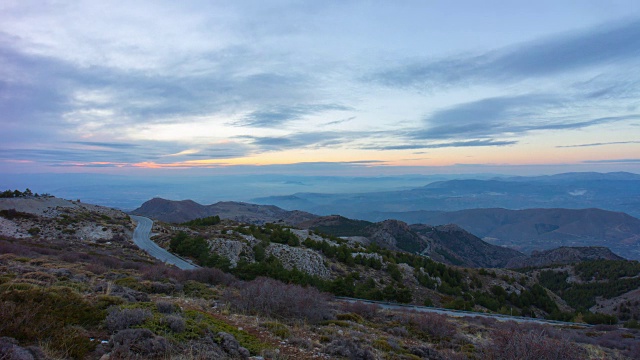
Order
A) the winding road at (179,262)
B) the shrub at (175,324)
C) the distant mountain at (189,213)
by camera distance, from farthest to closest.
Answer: the distant mountain at (189,213) → the winding road at (179,262) → the shrub at (175,324)

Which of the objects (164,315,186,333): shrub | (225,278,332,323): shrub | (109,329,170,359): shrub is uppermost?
(109,329,170,359): shrub

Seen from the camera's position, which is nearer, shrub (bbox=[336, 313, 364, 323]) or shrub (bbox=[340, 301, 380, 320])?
shrub (bbox=[336, 313, 364, 323])

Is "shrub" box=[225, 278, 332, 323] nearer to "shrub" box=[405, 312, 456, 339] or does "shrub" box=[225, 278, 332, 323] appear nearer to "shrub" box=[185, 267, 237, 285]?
"shrub" box=[405, 312, 456, 339]

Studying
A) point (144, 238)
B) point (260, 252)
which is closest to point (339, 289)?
point (260, 252)

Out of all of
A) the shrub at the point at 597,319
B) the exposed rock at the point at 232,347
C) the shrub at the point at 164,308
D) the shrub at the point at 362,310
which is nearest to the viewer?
the exposed rock at the point at 232,347

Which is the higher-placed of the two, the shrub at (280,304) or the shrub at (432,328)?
the shrub at (280,304)

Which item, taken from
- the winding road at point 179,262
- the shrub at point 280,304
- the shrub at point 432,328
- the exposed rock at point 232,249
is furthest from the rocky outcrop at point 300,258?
the shrub at point 280,304

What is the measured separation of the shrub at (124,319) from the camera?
633 cm

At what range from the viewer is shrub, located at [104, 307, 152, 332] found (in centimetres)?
633

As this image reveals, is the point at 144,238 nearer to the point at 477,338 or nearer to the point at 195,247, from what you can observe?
the point at 195,247

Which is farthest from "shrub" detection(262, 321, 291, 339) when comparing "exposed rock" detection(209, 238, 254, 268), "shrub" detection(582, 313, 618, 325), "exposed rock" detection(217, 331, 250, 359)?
"shrub" detection(582, 313, 618, 325)

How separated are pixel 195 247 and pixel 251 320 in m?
21.7

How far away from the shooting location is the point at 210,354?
18.7 ft

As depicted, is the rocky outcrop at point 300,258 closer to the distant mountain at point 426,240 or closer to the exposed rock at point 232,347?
the exposed rock at point 232,347
